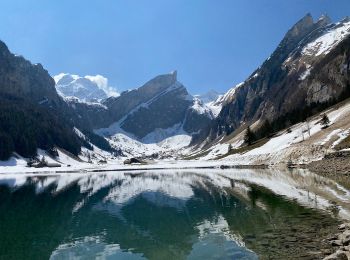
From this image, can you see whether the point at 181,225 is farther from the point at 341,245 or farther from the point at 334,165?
the point at 334,165

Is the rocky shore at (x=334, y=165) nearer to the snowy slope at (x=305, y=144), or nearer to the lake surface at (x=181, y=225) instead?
the snowy slope at (x=305, y=144)

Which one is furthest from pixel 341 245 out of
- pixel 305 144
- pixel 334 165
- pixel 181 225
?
pixel 305 144

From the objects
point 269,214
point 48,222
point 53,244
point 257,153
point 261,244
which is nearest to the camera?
point 261,244

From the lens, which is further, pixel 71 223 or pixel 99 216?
pixel 99 216

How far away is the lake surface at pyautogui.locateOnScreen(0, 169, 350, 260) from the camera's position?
100ft

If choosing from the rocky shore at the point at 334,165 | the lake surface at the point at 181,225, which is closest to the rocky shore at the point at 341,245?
the lake surface at the point at 181,225

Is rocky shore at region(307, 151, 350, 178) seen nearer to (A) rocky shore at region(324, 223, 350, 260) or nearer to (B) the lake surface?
(B) the lake surface

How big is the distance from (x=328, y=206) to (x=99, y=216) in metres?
28.5

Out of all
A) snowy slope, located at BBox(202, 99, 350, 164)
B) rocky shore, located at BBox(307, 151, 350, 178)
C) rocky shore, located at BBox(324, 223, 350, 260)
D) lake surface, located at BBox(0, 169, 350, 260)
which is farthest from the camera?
snowy slope, located at BBox(202, 99, 350, 164)

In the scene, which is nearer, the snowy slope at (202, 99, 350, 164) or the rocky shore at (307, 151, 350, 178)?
the rocky shore at (307, 151, 350, 178)

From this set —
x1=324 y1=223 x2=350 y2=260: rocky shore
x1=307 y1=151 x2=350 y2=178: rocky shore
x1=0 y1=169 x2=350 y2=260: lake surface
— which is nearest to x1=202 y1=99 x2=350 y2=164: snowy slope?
x1=307 y1=151 x2=350 y2=178: rocky shore

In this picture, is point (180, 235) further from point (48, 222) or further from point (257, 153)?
point (257, 153)

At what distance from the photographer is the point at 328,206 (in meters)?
45.4

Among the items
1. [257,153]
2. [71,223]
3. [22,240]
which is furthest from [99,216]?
[257,153]
